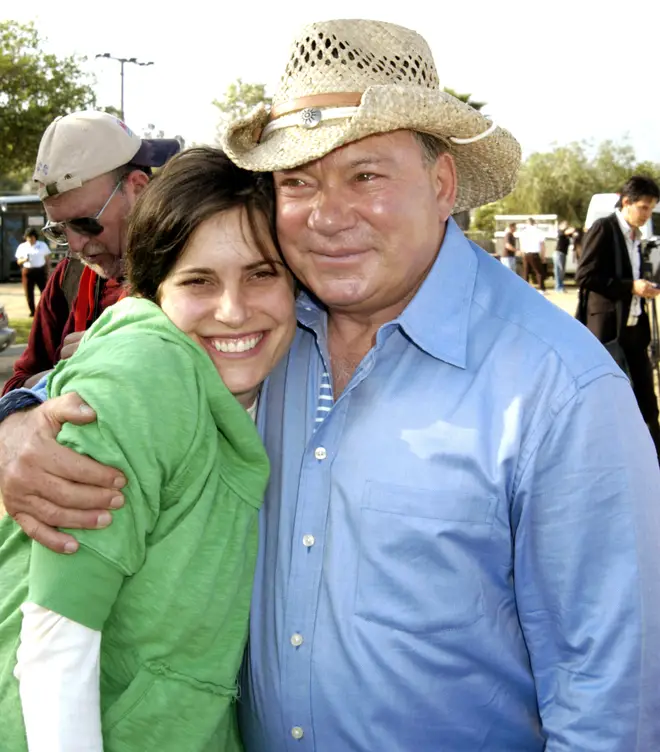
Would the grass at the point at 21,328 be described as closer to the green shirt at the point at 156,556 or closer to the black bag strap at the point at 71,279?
the black bag strap at the point at 71,279

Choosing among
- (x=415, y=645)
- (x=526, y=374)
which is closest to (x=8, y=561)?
(x=415, y=645)

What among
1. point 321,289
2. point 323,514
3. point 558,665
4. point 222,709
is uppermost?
point 321,289

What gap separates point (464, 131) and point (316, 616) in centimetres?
115

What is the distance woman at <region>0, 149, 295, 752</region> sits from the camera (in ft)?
4.96

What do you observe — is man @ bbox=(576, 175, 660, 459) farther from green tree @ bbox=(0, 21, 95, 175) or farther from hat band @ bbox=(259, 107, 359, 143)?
green tree @ bbox=(0, 21, 95, 175)

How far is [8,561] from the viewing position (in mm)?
1742

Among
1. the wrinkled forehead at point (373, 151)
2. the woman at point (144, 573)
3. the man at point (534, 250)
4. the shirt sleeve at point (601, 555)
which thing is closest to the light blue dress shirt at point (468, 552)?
the shirt sleeve at point (601, 555)

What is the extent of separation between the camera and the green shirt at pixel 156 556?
1.54 metres

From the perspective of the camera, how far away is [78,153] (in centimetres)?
312

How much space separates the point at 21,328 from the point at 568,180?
43.0 metres

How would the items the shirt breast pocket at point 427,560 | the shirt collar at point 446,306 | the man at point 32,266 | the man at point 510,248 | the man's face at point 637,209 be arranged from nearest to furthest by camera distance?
the shirt breast pocket at point 427,560 < the shirt collar at point 446,306 < the man's face at point 637,209 < the man at point 32,266 < the man at point 510,248

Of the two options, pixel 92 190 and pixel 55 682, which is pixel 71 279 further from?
pixel 55 682

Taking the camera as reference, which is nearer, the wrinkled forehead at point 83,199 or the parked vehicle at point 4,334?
the wrinkled forehead at point 83,199

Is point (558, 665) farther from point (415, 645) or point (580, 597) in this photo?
point (415, 645)
